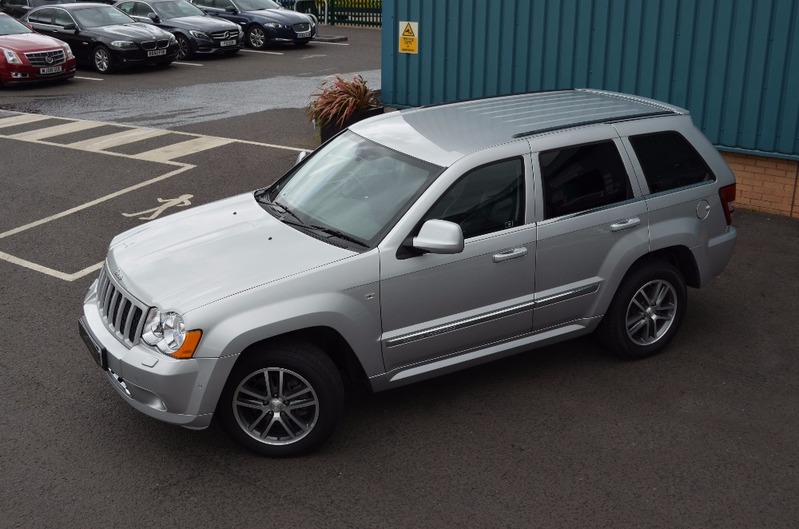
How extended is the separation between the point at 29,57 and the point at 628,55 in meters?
12.9

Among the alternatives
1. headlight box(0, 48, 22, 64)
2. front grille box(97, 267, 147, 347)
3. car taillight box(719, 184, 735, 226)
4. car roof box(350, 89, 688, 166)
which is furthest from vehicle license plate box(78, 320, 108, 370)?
headlight box(0, 48, 22, 64)

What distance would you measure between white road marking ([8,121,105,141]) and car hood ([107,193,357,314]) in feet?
29.9

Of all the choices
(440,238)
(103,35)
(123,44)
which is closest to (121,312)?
(440,238)

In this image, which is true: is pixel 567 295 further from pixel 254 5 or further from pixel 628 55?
pixel 254 5

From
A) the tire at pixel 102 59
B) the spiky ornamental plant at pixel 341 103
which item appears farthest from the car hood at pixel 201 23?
the spiky ornamental plant at pixel 341 103

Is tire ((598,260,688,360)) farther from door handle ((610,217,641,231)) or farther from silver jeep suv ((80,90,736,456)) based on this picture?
door handle ((610,217,641,231))

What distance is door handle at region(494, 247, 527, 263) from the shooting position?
5844 mm

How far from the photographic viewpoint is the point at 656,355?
686cm

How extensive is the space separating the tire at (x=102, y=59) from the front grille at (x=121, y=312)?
54.3ft

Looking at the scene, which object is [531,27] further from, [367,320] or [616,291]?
[367,320]

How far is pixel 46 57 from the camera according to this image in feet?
61.6

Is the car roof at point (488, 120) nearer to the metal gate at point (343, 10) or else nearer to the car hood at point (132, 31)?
the car hood at point (132, 31)

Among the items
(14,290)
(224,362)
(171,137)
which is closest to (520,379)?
(224,362)

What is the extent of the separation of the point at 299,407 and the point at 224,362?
58 cm
